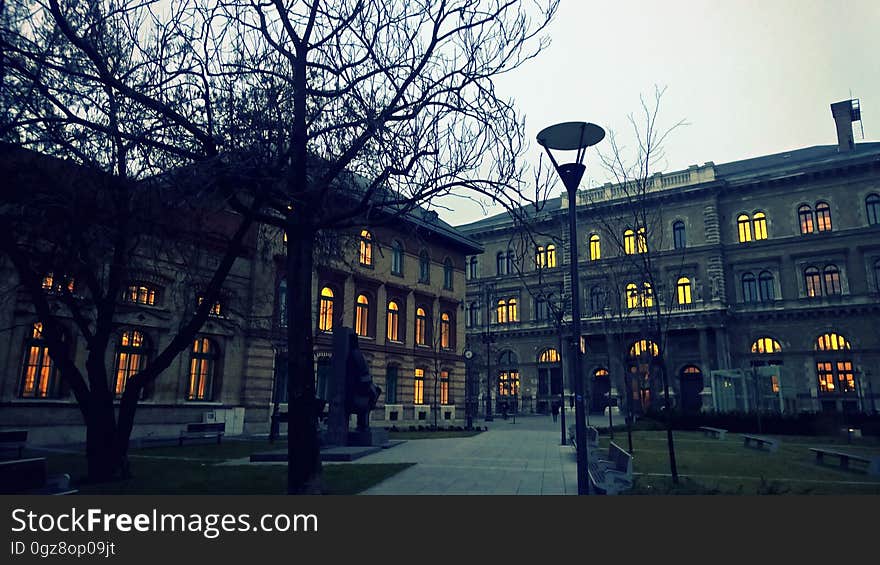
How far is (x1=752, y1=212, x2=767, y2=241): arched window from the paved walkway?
3464 cm

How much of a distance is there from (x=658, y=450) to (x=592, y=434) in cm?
330

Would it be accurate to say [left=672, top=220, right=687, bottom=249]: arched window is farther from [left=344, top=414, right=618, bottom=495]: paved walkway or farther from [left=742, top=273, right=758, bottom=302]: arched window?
[left=344, top=414, right=618, bottom=495]: paved walkway

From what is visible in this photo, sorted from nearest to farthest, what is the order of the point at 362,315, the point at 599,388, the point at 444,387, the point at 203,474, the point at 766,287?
1. the point at 203,474
2. the point at 362,315
3. the point at 444,387
4. the point at 766,287
5. the point at 599,388

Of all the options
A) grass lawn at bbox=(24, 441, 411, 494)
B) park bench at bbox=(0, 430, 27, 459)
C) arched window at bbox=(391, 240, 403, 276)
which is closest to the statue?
grass lawn at bbox=(24, 441, 411, 494)

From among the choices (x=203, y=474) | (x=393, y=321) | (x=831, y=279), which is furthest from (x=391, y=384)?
(x=831, y=279)

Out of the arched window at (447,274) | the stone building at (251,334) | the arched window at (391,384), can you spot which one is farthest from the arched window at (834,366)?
the arched window at (391,384)

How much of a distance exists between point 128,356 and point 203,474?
12.1 m

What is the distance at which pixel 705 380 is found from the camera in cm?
4250

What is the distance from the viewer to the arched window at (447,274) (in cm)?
3672

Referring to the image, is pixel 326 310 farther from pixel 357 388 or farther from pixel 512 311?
pixel 512 311

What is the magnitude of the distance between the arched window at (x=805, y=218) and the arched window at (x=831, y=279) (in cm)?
328

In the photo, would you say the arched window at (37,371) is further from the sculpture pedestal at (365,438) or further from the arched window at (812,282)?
the arched window at (812,282)

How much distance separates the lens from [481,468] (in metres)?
12.3

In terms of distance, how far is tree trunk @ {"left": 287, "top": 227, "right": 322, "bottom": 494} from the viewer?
25.7ft
